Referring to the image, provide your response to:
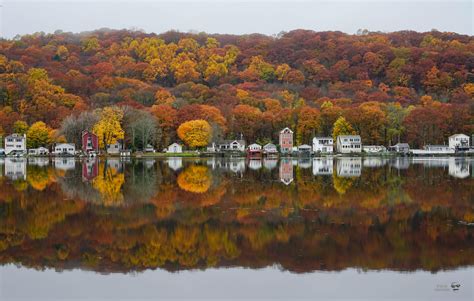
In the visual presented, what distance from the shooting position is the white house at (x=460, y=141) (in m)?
70.7

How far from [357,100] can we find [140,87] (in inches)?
1543

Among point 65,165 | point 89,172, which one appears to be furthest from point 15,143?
point 89,172

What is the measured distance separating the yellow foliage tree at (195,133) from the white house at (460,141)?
103ft

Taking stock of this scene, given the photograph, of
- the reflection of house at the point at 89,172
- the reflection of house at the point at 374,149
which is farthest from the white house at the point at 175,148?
the reflection of house at the point at 89,172

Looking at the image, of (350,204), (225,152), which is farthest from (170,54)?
(350,204)

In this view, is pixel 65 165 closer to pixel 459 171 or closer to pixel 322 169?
pixel 322 169

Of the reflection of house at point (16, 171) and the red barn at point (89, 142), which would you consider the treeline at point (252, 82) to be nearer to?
the red barn at point (89, 142)

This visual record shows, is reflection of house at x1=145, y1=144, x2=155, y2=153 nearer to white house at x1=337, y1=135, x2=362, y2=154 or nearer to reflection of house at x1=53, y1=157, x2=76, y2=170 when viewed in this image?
reflection of house at x1=53, y1=157, x2=76, y2=170

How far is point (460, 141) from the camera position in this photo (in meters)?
70.9

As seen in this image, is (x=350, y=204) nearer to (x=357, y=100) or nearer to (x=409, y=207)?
(x=409, y=207)

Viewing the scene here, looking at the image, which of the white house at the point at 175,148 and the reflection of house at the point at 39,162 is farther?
the white house at the point at 175,148

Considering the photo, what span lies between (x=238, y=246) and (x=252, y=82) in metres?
103

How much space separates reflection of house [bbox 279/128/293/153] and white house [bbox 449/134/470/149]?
2066cm

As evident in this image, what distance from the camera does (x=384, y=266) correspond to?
36.5 feet
